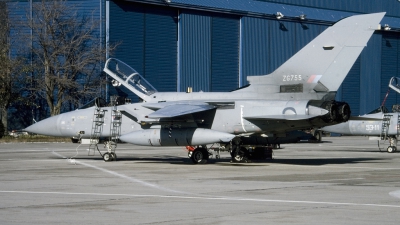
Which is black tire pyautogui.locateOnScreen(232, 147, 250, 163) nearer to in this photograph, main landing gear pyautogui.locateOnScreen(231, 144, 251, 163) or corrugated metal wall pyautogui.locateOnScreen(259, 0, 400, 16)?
main landing gear pyautogui.locateOnScreen(231, 144, 251, 163)

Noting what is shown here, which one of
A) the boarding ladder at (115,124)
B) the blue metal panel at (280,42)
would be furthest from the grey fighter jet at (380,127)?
the blue metal panel at (280,42)

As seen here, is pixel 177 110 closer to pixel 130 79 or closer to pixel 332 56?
pixel 130 79

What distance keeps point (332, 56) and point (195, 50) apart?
2890 centimetres

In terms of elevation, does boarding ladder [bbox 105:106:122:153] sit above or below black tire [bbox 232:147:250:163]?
above

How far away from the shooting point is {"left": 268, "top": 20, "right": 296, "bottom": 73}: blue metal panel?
178 feet

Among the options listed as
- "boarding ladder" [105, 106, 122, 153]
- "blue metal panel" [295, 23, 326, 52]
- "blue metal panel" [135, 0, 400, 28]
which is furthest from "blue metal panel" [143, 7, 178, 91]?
"boarding ladder" [105, 106, 122, 153]

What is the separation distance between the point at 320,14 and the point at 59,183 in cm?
4562

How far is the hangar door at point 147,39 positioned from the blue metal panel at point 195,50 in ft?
A: 2.19

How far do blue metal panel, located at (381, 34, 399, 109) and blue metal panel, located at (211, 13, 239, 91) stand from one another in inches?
704

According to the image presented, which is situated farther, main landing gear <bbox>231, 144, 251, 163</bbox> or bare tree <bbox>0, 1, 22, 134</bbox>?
bare tree <bbox>0, 1, 22, 134</bbox>

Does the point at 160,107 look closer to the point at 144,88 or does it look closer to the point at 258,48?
the point at 144,88

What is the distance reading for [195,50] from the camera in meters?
49.5

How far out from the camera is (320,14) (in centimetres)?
5809

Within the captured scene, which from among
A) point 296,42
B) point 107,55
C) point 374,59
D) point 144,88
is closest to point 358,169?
point 144,88
